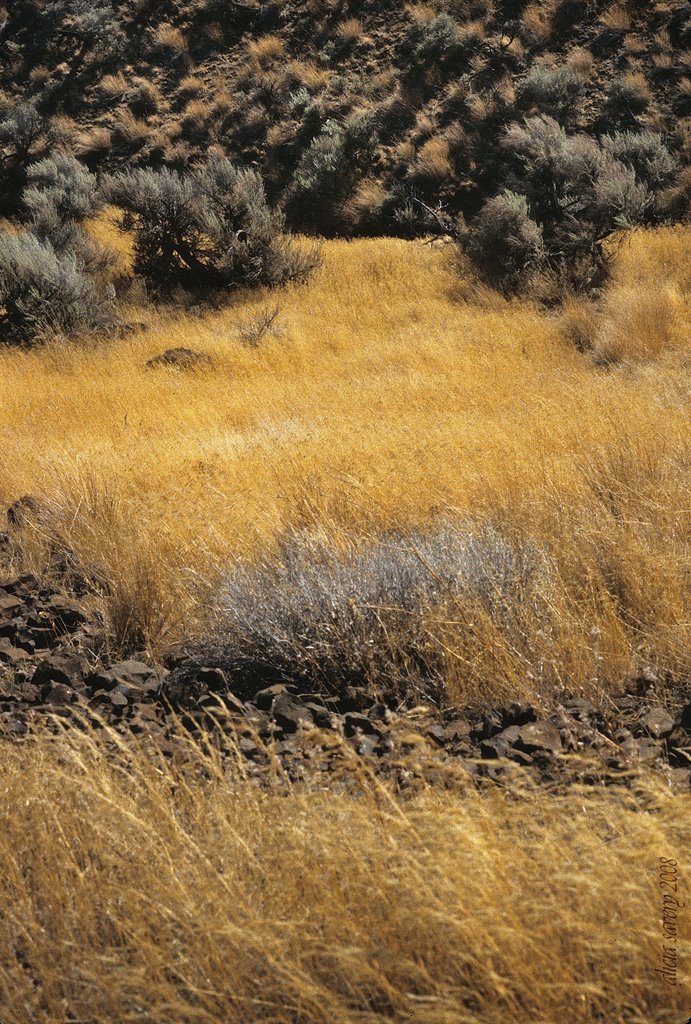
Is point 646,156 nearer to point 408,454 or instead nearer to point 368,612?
point 408,454

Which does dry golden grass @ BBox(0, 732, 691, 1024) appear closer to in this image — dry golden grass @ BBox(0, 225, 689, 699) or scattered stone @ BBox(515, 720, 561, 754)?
scattered stone @ BBox(515, 720, 561, 754)

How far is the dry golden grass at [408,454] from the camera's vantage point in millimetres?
3617

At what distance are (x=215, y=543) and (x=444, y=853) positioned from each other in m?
3.28

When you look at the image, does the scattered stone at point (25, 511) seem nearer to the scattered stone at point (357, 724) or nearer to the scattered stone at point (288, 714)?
the scattered stone at point (288, 714)

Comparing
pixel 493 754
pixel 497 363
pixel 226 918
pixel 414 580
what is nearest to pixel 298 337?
pixel 497 363

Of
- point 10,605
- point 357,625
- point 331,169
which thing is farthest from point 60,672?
point 331,169

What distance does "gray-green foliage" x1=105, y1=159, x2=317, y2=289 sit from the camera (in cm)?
1552

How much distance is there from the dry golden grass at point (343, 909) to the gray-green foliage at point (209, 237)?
1406cm

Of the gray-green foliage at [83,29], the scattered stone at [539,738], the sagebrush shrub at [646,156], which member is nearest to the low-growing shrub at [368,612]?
the scattered stone at [539,738]

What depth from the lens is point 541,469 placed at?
538 centimetres

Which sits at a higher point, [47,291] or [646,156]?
[646,156]

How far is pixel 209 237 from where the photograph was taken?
16.1 meters

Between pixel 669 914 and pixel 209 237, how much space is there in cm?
1581

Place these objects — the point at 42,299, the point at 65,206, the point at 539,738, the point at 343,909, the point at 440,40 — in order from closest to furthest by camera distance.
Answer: the point at 343,909, the point at 539,738, the point at 42,299, the point at 65,206, the point at 440,40
